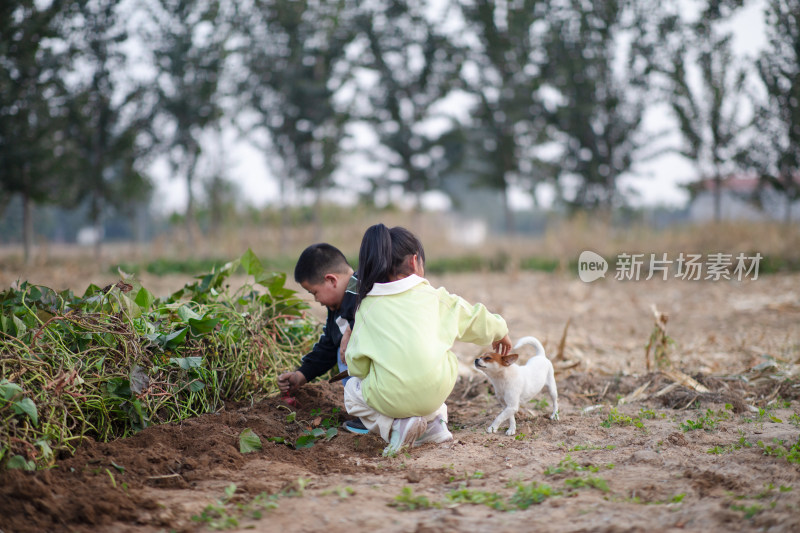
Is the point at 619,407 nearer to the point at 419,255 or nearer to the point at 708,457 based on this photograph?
the point at 708,457

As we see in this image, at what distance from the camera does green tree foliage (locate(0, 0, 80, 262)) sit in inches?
481

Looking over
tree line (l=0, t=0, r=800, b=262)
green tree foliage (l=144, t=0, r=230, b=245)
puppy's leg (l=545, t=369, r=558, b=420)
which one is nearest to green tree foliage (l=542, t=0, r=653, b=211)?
tree line (l=0, t=0, r=800, b=262)

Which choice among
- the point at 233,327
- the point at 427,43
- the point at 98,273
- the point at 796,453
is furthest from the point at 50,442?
the point at 427,43

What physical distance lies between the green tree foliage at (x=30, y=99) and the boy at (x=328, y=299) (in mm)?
11016

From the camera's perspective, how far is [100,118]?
1469cm

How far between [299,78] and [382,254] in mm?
14305

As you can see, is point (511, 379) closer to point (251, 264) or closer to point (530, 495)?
point (530, 495)

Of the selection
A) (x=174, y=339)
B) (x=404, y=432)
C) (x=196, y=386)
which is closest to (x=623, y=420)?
(x=404, y=432)

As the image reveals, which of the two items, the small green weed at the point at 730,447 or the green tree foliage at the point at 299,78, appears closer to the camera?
the small green weed at the point at 730,447

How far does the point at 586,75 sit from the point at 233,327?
14564 millimetres

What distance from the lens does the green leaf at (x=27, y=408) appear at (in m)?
2.50

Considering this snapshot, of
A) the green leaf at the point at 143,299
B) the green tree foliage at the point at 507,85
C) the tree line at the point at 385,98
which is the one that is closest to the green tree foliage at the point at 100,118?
the tree line at the point at 385,98

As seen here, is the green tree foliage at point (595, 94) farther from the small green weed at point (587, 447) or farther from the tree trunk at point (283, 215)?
the small green weed at point (587, 447)

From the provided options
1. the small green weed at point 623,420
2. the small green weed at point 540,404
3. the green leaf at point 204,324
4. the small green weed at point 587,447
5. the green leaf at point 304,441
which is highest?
the green leaf at point 204,324
